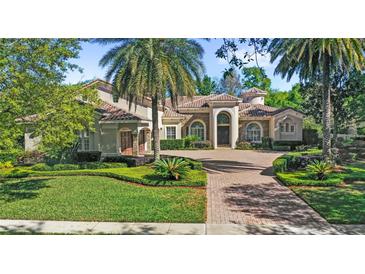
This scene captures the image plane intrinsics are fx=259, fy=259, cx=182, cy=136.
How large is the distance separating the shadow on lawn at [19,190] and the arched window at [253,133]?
642 cm

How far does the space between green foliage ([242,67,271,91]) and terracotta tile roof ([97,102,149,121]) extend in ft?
11.8

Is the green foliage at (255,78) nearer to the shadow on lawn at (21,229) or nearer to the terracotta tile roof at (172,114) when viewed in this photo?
the terracotta tile roof at (172,114)

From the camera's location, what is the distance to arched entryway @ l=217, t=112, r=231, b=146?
8.30m

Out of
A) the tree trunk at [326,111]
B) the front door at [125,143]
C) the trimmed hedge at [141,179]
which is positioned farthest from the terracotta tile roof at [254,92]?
the front door at [125,143]

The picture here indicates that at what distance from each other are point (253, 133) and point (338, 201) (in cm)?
307

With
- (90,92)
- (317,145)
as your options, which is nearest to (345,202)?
(317,145)

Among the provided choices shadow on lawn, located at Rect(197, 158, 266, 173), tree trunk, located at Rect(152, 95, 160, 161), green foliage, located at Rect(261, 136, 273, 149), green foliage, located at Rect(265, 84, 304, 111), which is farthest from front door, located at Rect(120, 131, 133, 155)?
green foliage, located at Rect(265, 84, 304, 111)

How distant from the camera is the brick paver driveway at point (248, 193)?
5.85 m

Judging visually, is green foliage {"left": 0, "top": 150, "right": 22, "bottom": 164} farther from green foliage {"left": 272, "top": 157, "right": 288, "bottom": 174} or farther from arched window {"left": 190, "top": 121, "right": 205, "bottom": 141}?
green foliage {"left": 272, "top": 157, "right": 288, "bottom": 174}

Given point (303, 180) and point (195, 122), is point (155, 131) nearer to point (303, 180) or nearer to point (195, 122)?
point (195, 122)
